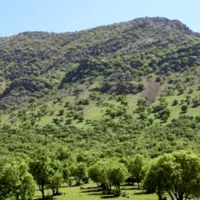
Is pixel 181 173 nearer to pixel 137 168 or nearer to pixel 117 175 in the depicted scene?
pixel 117 175

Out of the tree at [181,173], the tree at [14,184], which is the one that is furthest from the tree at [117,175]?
the tree at [181,173]

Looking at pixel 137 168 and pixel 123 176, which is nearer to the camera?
pixel 123 176

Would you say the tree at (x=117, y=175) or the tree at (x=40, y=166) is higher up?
the tree at (x=40, y=166)

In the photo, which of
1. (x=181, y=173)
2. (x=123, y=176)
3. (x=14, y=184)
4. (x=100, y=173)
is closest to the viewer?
(x=181, y=173)

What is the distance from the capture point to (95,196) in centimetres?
10238


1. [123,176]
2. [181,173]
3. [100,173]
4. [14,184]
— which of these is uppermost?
[14,184]

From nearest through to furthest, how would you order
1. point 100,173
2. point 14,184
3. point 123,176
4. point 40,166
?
1. point 14,184
2. point 40,166
3. point 123,176
4. point 100,173

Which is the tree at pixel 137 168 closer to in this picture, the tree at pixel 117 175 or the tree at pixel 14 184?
the tree at pixel 117 175

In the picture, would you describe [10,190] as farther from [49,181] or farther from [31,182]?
[49,181]

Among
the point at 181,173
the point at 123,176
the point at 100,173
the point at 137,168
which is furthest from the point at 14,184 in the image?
the point at 137,168

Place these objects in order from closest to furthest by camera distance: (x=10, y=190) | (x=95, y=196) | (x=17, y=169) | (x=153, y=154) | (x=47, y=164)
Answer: (x=10, y=190)
(x=17, y=169)
(x=47, y=164)
(x=95, y=196)
(x=153, y=154)

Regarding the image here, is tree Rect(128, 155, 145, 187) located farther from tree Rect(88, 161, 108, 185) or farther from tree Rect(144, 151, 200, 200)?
tree Rect(144, 151, 200, 200)

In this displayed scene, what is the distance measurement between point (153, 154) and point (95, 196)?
3212 inches

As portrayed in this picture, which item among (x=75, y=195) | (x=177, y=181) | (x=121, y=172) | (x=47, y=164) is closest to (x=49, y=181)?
(x=47, y=164)
